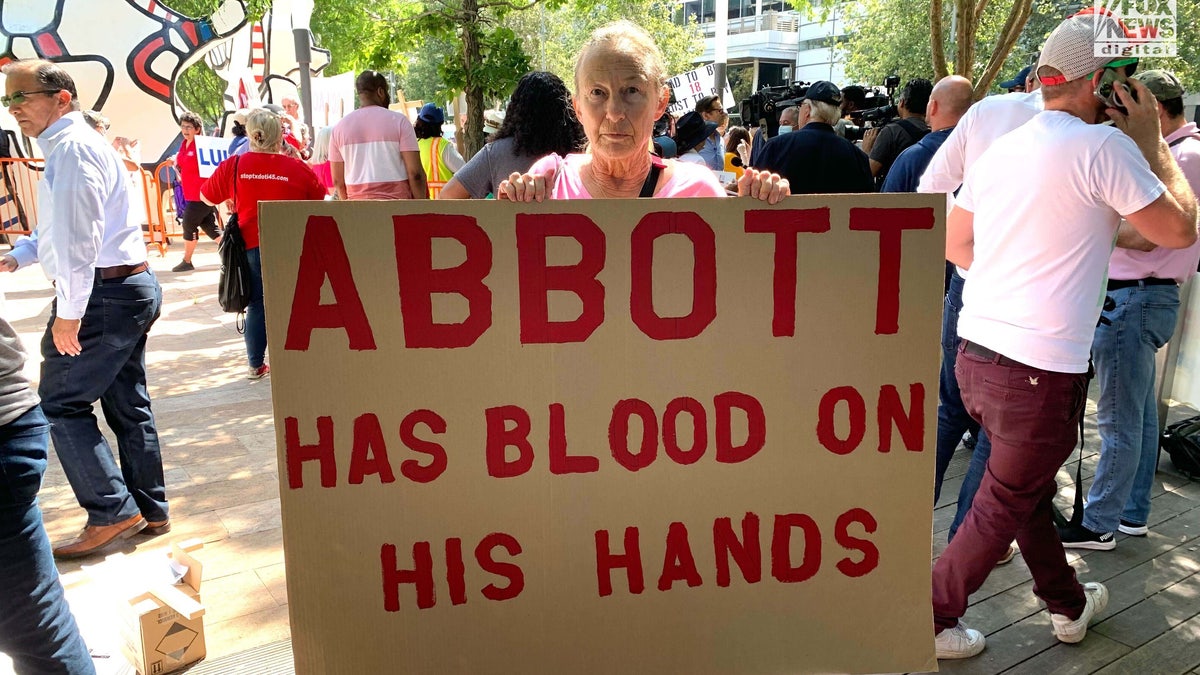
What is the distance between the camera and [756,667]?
1.84m

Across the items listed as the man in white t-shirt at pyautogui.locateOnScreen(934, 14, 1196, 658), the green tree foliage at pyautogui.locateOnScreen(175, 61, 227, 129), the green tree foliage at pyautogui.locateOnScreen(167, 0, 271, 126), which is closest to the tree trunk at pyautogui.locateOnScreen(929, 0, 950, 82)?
the man in white t-shirt at pyautogui.locateOnScreen(934, 14, 1196, 658)

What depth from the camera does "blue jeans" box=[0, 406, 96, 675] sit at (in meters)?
2.08

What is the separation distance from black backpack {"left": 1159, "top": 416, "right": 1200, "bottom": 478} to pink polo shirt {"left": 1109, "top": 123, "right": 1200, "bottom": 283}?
1258 mm

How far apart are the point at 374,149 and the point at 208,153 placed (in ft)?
18.4

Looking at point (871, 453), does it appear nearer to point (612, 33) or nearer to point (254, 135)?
point (612, 33)

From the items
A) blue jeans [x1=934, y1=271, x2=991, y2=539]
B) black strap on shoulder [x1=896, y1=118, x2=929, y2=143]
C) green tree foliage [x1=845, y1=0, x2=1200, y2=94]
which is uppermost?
green tree foliage [x1=845, y1=0, x2=1200, y2=94]

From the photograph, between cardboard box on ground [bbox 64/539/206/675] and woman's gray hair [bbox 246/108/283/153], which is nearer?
cardboard box on ground [bbox 64/539/206/675]

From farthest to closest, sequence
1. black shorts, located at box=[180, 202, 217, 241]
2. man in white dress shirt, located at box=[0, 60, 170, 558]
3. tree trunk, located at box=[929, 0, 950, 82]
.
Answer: black shorts, located at box=[180, 202, 217, 241], tree trunk, located at box=[929, 0, 950, 82], man in white dress shirt, located at box=[0, 60, 170, 558]

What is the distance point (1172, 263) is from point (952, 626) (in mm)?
1730

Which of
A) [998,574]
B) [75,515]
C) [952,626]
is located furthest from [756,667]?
[75,515]

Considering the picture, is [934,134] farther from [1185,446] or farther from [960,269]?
[1185,446]

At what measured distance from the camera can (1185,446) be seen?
14.3 ft

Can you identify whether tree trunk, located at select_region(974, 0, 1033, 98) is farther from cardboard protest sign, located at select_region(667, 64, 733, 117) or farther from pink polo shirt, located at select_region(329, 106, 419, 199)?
cardboard protest sign, located at select_region(667, 64, 733, 117)

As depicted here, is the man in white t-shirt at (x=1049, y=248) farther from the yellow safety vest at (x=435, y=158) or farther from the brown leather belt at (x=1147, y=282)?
the yellow safety vest at (x=435, y=158)
